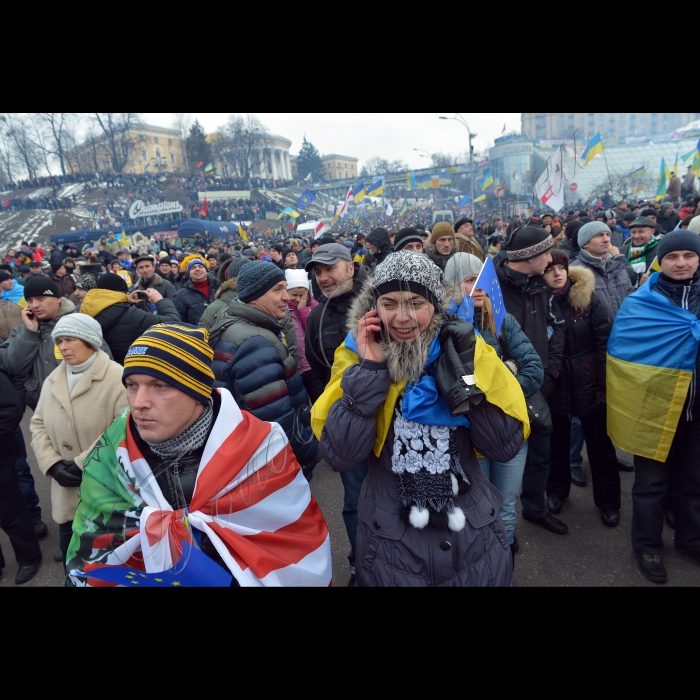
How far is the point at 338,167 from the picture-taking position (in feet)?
174

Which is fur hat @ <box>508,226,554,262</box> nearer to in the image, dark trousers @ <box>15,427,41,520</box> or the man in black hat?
the man in black hat

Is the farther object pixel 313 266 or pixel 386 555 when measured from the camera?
pixel 313 266

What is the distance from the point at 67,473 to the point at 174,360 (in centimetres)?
169

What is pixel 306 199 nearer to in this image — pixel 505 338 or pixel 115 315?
pixel 115 315

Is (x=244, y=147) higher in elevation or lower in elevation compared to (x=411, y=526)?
higher

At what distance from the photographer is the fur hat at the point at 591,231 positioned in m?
3.92

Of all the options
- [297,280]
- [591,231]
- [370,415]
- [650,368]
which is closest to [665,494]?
[650,368]

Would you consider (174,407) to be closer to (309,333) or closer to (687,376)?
(309,333)

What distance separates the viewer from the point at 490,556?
1681mm

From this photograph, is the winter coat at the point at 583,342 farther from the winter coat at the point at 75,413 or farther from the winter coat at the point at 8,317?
the winter coat at the point at 8,317

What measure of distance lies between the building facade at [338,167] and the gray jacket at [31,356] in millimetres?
44408
